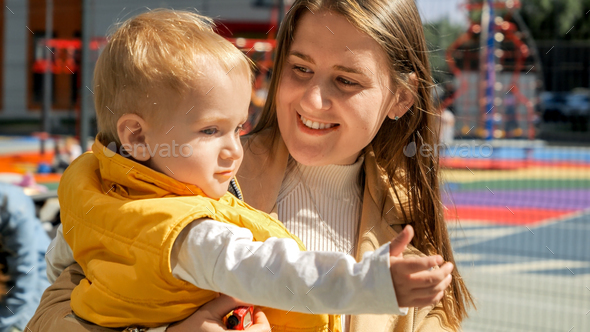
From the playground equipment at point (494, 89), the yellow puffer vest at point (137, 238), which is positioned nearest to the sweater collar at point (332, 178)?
the yellow puffer vest at point (137, 238)

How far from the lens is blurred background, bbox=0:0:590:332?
12.4 feet

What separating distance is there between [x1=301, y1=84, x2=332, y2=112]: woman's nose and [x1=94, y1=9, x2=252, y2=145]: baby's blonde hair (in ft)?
0.77

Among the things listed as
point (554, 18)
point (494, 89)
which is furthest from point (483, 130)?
point (554, 18)

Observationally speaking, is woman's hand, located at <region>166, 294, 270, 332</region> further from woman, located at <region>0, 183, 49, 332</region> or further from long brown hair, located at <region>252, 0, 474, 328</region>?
woman, located at <region>0, 183, 49, 332</region>

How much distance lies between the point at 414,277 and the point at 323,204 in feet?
2.31

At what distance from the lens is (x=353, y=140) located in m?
1.52

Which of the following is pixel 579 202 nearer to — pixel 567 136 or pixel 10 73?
pixel 567 136

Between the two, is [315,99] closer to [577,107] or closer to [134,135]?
[134,135]

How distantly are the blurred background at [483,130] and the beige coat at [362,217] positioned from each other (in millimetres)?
247

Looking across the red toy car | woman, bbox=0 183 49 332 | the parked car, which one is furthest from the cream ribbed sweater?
the parked car

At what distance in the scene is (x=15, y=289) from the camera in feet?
7.21

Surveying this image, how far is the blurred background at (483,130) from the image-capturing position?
3.78 m

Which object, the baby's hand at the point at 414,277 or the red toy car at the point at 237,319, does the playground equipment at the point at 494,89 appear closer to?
the red toy car at the point at 237,319

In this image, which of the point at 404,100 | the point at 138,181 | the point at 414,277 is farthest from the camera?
the point at 404,100
